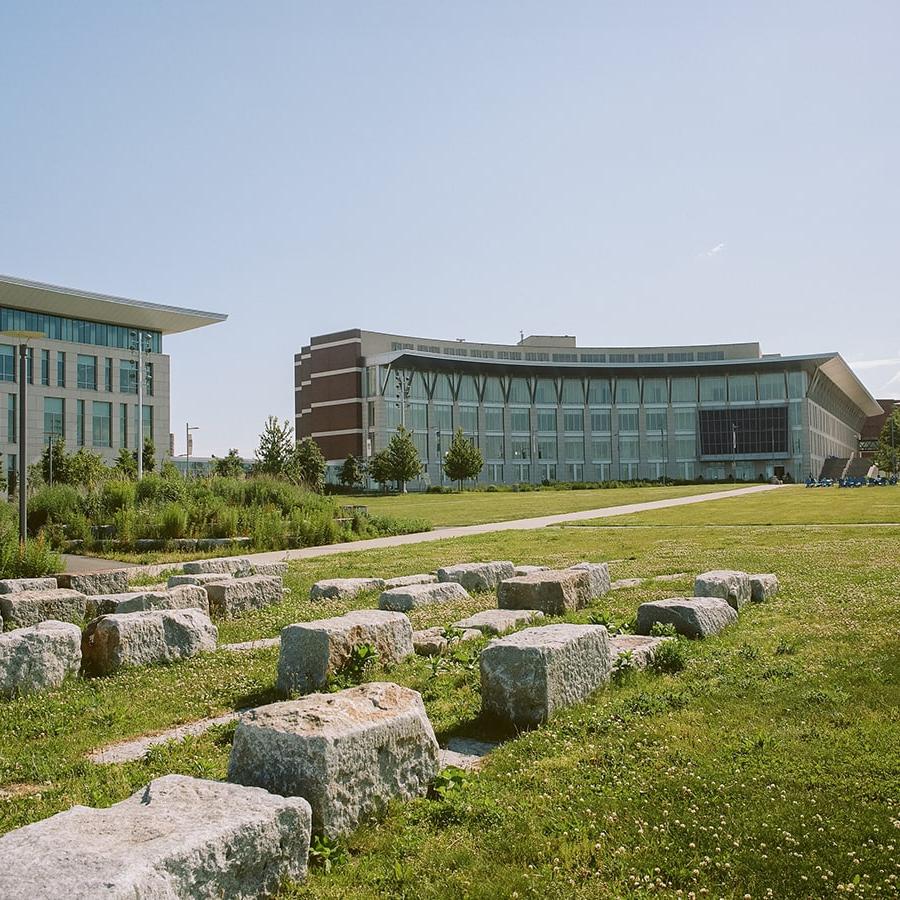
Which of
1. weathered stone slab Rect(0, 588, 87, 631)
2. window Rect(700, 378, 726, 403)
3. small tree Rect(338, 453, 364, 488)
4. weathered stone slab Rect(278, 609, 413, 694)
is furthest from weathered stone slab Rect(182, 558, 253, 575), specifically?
window Rect(700, 378, 726, 403)

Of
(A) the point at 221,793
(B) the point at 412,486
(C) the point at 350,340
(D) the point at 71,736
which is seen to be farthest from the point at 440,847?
(C) the point at 350,340

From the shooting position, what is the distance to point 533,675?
6789 millimetres

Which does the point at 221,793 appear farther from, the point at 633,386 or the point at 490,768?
the point at 633,386

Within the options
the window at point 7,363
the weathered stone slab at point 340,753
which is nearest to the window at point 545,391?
the window at point 7,363

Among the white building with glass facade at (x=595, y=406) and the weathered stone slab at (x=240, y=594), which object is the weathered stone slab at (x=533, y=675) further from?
the white building with glass facade at (x=595, y=406)

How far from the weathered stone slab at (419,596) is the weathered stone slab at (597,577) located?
179cm

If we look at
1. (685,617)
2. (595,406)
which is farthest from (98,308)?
(685,617)

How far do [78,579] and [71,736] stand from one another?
24.2ft

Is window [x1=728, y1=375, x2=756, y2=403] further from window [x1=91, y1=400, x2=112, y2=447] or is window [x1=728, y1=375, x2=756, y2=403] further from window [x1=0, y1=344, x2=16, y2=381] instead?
window [x1=0, y1=344, x2=16, y2=381]

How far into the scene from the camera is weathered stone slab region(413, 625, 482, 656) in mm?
Answer: 9102

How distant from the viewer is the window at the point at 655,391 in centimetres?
11631

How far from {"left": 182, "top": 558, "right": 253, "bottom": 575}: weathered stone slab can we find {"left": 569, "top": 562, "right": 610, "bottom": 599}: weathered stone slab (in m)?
7.08

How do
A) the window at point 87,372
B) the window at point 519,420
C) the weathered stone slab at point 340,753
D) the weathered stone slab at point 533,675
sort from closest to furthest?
the weathered stone slab at point 340,753 → the weathered stone slab at point 533,675 → the window at point 87,372 → the window at point 519,420

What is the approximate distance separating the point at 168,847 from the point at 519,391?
110329 millimetres
